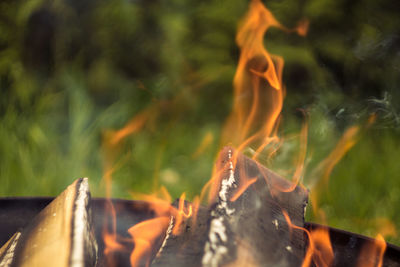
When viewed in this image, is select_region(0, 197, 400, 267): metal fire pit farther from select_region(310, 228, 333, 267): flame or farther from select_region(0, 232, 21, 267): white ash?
select_region(0, 232, 21, 267): white ash

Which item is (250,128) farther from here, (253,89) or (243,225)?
(243,225)

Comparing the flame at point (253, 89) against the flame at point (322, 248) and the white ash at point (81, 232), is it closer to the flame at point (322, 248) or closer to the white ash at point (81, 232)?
the flame at point (322, 248)

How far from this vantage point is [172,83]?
2.46m

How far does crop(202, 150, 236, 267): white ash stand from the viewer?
81 centimetres

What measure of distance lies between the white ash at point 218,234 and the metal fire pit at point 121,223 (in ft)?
1.29

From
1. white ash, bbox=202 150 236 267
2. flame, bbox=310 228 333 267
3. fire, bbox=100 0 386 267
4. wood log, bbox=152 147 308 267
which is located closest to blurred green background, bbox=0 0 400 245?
fire, bbox=100 0 386 267

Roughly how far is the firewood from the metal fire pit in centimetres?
21

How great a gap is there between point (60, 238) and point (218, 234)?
0.30 metres

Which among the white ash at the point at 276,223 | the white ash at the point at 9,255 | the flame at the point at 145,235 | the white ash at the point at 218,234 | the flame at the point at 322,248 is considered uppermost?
the white ash at the point at 218,234

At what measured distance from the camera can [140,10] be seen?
2330mm

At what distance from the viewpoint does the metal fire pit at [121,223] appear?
3.84 ft

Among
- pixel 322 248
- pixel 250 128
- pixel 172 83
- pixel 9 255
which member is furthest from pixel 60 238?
pixel 250 128

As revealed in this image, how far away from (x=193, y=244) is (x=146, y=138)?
4.92ft

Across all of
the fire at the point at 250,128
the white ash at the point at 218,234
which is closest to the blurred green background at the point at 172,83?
the fire at the point at 250,128
